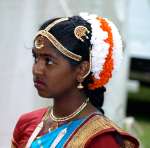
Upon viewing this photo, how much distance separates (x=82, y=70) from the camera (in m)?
3.21

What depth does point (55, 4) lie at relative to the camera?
5.38m

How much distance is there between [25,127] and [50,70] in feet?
1.52

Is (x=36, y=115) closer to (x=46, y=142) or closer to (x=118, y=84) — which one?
(x=46, y=142)

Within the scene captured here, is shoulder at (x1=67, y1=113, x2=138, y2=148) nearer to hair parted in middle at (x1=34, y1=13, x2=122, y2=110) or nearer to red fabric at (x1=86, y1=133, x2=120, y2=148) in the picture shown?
red fabric at (x1=86, y1=133, x2=120, y2=148)

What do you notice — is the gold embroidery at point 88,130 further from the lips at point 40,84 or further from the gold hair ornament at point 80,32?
the gold hair ornament at point 80,32

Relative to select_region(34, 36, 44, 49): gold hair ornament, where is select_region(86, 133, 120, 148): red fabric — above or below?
below

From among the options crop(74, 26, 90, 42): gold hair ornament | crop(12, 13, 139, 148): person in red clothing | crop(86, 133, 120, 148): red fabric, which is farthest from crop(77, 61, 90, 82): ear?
crop(86, 133, 120, 148): red fabric

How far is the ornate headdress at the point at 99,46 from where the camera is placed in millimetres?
3173

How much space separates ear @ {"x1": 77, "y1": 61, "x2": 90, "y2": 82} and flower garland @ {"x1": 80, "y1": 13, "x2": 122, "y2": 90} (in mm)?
30

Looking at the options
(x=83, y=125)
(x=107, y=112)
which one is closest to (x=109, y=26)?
(x=83, y=125)

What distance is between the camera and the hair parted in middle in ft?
10.4

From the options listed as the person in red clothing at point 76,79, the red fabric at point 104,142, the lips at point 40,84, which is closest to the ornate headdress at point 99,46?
the person in red clothing at point 76,79

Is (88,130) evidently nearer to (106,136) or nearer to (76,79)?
(106,136)

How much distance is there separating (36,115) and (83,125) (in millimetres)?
389
